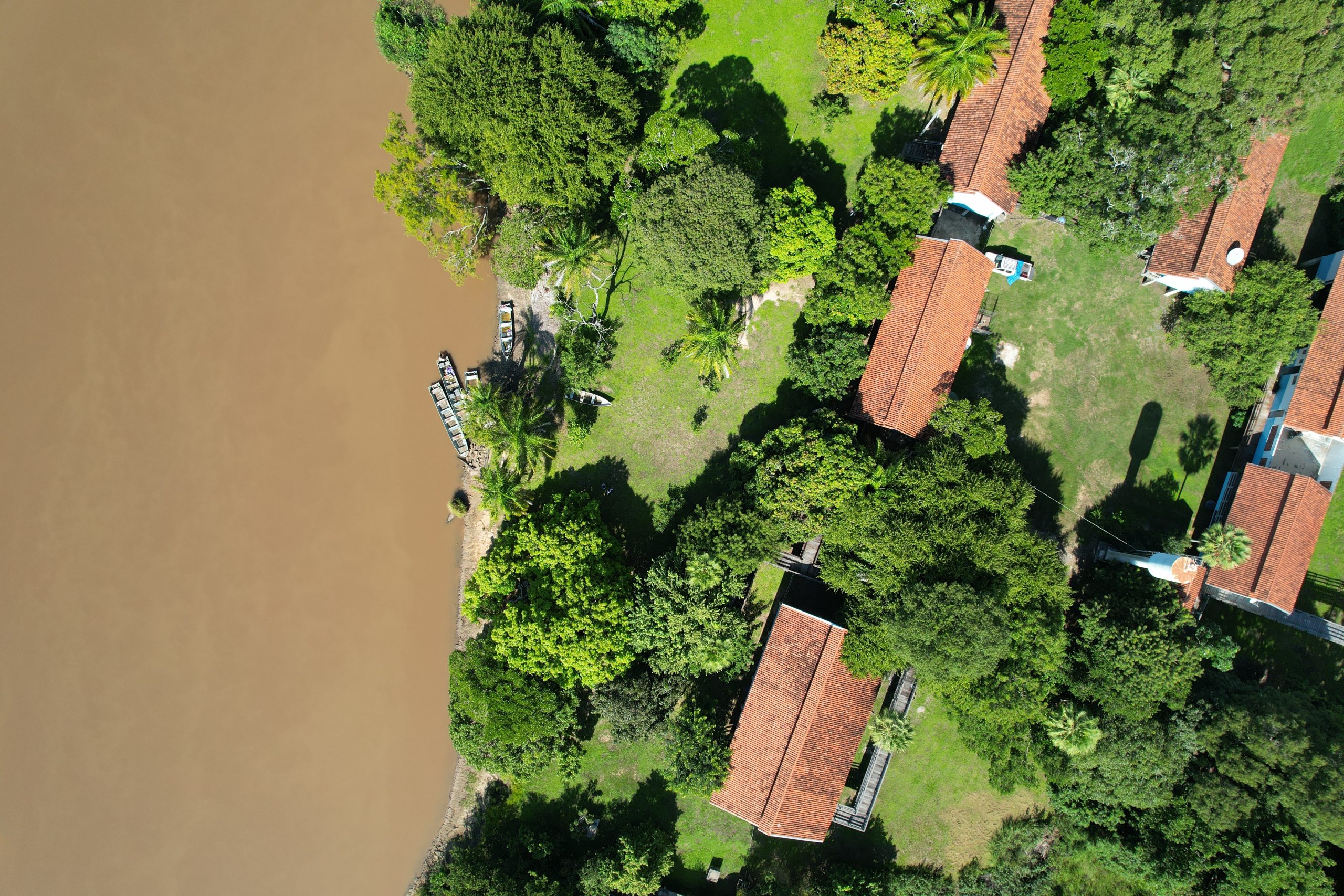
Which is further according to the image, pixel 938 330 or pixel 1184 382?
pixel 1184 382

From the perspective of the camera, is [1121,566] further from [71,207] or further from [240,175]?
[71,207]

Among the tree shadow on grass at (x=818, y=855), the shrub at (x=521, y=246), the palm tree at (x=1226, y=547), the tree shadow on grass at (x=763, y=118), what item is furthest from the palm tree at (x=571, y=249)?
the palm tree at (x=1226, y=547)

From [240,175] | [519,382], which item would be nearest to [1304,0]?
[519,382]

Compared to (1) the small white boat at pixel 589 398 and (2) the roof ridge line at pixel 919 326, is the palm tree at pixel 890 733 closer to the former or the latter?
(2) the roof ridge line at pixel 919 326

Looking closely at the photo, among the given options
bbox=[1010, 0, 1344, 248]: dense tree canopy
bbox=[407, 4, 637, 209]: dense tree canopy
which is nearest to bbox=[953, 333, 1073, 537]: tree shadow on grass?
bbox=[1010, 0, 1344, 248]: dense tree canopy

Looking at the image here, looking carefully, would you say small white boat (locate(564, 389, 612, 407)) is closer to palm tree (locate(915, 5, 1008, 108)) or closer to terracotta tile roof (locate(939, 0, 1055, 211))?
terracotta tile roof (locate(939, 0, 1055, 211))

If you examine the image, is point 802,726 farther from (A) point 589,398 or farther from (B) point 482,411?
(B) point 482,411

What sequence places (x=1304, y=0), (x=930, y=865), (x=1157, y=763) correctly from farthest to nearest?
1. (x=930, y=865)
2. (x=1157, y=763)
3. (x=1304, y=0)
